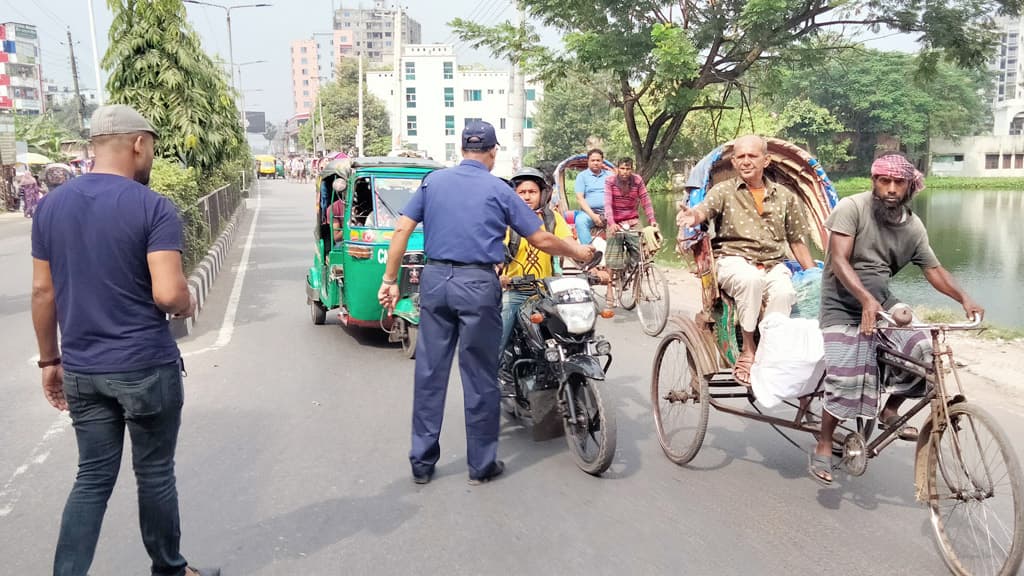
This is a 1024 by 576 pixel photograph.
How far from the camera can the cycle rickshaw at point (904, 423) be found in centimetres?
349

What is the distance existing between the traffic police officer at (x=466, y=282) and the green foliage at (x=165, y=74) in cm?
759

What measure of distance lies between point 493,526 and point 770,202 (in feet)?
8.13

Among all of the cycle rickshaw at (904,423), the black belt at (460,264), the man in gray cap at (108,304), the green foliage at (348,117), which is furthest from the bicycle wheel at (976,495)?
the green foliage at (348,117)

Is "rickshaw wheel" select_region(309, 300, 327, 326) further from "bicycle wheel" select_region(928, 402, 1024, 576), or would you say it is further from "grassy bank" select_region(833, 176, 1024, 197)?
"grassy bank" select_region(833, 176, 1024, 197)

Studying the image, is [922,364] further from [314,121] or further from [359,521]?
[314,121]

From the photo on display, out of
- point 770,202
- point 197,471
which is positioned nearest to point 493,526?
point 197,471

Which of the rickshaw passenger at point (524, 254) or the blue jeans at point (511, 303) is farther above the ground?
the rickshaw passenger at point (524, 254)

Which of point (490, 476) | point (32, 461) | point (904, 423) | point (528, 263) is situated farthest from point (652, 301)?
point (32, 461)

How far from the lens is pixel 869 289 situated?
4301 mm

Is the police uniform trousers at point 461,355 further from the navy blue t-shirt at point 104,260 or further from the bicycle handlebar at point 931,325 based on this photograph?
the bicycle handlebar at point 931,325

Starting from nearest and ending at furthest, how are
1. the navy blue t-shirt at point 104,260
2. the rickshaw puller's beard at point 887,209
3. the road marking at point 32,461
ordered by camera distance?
the navy blue t-shirt at point 104,260 → the rickshaw puller's beard at point 887,209 → the road marking at point 32,461

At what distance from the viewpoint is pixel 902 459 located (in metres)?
5.20

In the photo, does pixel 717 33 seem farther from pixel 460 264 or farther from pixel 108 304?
pixel 108 304

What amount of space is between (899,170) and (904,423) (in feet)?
3.91
